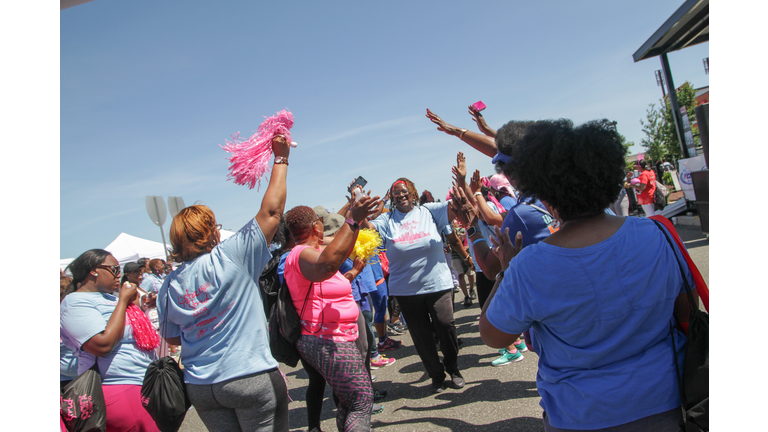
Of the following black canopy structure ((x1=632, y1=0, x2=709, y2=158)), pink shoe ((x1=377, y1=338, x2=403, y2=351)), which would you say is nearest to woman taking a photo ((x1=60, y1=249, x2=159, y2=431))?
pink shoe ((x1=377, y1=338, x2=403, y2=351))

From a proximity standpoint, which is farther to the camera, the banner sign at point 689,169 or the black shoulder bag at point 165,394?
the banner sign at point 689,169

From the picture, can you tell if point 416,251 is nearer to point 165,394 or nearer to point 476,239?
point 476,239

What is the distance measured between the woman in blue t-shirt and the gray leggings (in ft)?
4.11

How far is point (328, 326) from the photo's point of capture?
9.43 feet

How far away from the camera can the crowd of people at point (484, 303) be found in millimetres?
1431

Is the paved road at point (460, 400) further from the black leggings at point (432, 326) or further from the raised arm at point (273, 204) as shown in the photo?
the raised arm at point (273, 204)

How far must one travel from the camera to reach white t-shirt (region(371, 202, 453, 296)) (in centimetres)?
434

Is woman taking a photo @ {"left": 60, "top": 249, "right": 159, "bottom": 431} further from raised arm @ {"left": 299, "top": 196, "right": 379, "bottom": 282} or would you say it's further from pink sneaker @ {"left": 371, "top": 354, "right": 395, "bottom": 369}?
pink sneaker @ {"left": 371, "top": 354, "right": 395, "bottom": 369}

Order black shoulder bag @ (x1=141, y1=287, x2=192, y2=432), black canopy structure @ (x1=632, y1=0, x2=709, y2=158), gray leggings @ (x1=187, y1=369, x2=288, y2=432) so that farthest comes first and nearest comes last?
A: 1. black canopy structure @ (x1=632, y1=0, x2=709, y2=158)
2. black shoulder bag @ (x1=141, y1=287, x2=192, y2=432)
3. gray leggings @ (x1=187, y1=369, x2=288, y2=432)

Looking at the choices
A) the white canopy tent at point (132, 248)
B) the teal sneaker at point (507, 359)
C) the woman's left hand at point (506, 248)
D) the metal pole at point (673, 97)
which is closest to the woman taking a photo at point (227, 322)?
the woman's left hand at point (506, 248)

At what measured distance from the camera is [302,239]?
3.02m

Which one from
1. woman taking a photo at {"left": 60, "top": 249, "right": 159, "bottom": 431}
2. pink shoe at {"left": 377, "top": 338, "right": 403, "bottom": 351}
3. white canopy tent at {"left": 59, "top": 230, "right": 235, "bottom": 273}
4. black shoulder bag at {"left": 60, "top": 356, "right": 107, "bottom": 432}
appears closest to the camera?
black shoulder bag at {"left": 60, "top": 356, "right": 107, "bottom": 432}

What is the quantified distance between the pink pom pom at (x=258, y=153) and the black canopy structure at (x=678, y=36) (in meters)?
13.9

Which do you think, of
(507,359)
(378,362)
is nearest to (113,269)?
(378,362)
